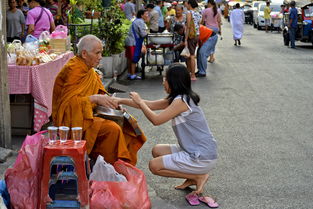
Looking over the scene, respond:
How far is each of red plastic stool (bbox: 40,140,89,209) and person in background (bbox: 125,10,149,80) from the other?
9.51 m

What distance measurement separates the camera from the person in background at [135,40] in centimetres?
1410

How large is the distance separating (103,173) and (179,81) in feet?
3.82

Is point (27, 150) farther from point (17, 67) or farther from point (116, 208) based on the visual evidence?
point (17, 67)

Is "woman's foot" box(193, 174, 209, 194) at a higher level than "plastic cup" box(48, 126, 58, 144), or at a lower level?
lower

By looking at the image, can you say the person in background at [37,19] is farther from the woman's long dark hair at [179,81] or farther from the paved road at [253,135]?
the woman's long dark hair at [179,81]

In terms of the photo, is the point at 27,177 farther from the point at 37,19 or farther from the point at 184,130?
the point at 37,19

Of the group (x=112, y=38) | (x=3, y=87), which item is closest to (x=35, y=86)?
(x=3, y=87)

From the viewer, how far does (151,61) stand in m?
14.7

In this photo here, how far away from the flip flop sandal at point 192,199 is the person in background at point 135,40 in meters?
8.64

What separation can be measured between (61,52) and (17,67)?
2.16m

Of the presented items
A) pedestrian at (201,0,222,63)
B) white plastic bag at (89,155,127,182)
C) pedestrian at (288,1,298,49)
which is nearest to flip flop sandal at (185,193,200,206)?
white plastic bag at (89,155,127,182)

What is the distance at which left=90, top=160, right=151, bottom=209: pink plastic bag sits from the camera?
4.99 m

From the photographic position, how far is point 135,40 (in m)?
14.4

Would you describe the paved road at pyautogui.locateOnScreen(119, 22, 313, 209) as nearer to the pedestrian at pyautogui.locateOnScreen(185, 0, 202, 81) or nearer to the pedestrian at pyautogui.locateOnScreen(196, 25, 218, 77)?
the pedestrian at pyautogui.locateOnScreen(196, 25, 218, 77)
